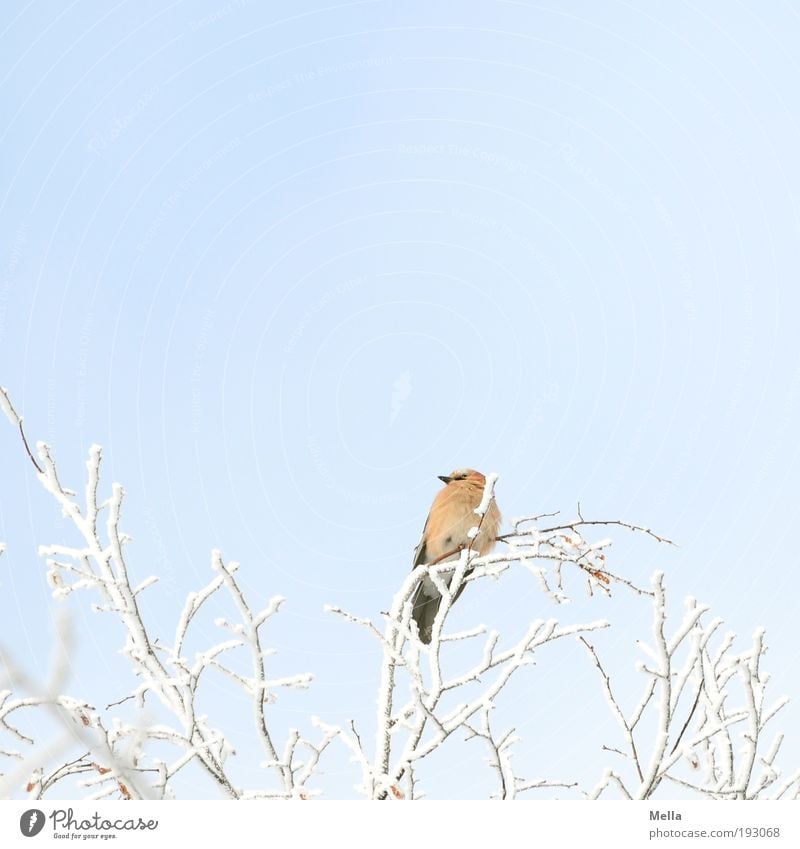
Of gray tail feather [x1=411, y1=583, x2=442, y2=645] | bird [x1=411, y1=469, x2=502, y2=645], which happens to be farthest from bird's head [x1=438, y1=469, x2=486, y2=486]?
gray tail feather [x1=411, y1=583, x2=442, y2=645]

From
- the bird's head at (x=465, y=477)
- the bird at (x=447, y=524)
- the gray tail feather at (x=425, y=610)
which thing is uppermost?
the bird's head at (x=465, y=477)

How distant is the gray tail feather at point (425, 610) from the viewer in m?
7.61

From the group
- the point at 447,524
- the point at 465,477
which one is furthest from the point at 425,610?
the point at 465,477

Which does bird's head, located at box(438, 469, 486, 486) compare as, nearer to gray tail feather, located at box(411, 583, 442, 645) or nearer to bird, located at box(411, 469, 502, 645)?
bird, located at box(411, 469, 502, 645)

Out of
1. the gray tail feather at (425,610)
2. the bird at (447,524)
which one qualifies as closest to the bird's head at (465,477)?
the bird at (447,524)

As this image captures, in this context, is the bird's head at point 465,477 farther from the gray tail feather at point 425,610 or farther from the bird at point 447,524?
the gray tail feather at point 425,610

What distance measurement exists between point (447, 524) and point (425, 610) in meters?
0.80

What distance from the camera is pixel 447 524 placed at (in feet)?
26.3

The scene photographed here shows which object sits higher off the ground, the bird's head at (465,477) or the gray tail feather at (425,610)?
the bird's head at (465,477)

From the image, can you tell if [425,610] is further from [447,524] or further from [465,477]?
[465,477]

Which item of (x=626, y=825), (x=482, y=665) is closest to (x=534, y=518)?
(x=482, y=665)

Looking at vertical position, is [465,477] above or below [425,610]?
above

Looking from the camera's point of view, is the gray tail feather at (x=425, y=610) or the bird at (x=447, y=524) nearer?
the gray tail feather at (x=425, y=610)

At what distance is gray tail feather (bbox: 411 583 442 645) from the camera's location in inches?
300
